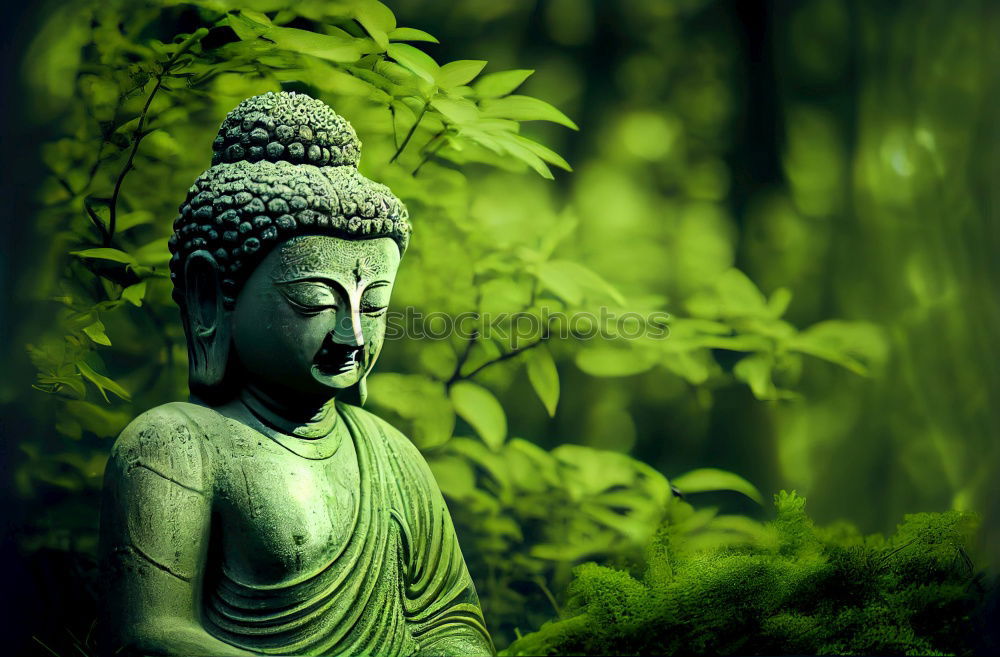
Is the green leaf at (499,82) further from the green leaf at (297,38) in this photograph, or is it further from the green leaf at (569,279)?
the green leaf at (569,279)

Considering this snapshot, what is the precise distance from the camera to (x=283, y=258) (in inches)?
98.0

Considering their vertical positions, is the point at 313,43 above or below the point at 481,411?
above

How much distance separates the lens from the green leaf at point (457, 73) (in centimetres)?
340

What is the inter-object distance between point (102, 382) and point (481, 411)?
1049 mm

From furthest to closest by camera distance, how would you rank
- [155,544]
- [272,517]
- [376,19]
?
[376,19]
[272,517]
[155,544]

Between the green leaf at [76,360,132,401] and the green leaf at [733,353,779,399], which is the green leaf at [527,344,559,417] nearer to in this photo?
the green leaf at [733,353,779,399]

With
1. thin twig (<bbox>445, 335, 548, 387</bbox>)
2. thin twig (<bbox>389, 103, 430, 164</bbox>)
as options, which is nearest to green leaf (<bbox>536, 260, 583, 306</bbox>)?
thin twig (<bbox>445, 335, 548, 387</bbox>)

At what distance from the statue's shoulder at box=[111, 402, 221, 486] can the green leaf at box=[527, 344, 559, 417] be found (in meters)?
1.26

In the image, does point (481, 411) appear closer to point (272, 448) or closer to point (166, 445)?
point (272, 448)

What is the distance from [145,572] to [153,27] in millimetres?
1629

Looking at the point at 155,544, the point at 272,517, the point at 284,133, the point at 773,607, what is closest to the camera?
the point at 155,544

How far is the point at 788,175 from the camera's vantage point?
3.63 metres

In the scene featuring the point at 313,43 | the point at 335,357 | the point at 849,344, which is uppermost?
the point at 313,43

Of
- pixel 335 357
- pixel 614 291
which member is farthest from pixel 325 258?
pixel 614 291
